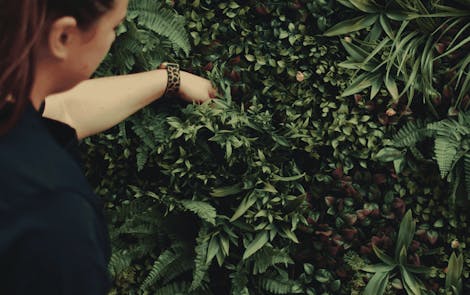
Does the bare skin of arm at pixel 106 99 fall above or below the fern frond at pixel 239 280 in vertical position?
above

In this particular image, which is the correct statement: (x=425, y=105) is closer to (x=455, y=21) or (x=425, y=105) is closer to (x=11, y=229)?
(x=455, y=21)

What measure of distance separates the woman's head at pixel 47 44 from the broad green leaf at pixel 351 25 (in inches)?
69.6

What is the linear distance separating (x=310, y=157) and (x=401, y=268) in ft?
2.21

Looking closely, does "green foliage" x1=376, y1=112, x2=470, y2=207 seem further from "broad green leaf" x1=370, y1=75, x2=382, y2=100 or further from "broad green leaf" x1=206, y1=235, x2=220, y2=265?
"broad green leaf" x1=206, y1=235, x2=220, y2=265

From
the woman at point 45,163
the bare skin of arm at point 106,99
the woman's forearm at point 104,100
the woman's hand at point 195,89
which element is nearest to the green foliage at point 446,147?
the woman's hand at point 195,89

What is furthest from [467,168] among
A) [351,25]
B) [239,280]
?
[239,280]

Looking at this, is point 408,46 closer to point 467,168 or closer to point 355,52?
point 355,52

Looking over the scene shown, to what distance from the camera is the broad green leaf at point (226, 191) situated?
3.25 metres

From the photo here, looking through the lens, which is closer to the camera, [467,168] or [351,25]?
[467,168]

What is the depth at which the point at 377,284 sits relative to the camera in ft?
11.1

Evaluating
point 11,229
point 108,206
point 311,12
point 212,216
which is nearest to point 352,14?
point 311,12

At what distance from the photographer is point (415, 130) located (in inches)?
135

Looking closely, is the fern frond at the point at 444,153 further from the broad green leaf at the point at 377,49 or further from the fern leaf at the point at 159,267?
the fern leaf at the point at 159,267

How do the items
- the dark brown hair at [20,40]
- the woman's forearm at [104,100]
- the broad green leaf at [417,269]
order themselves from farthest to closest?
1. the broad green leaf at [417,269]
2. the woman's forearm at [104,100]
3. the dark brown hair at [20,40]
